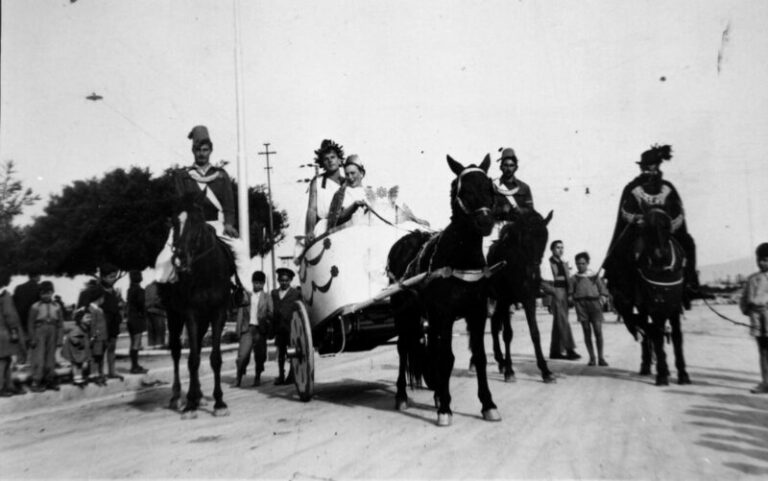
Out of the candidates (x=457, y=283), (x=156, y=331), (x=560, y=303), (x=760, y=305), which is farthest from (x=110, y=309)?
(x=760, y=305)

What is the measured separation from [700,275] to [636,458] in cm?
466

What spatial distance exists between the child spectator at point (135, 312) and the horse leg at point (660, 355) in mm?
9389

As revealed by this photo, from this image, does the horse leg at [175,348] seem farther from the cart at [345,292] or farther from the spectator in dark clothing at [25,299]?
the spectator in dark clothing at [25,299]

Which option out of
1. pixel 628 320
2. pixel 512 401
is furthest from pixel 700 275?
pixel 512 401

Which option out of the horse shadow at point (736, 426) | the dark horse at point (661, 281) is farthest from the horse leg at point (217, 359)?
the dark horse at point (661, 281)

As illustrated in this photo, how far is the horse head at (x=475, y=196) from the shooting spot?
17.1 feet

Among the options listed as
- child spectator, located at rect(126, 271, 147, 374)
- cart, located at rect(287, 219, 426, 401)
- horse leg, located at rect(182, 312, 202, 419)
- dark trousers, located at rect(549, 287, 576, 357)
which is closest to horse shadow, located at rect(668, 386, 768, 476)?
cart, located at rect(287, 219, 426, 401)

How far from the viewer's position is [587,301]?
34.9 ft

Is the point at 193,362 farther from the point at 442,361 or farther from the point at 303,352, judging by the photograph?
the point at 442,361

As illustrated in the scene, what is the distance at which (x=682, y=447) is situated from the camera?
4.54m

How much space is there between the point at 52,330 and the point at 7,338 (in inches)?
33.3

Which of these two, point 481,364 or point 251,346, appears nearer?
point 481,364

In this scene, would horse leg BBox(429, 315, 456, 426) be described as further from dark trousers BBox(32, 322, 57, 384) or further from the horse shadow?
dark trousers BBox(32, 322, 57, 384)

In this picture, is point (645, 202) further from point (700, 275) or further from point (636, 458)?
point (636, 458)
